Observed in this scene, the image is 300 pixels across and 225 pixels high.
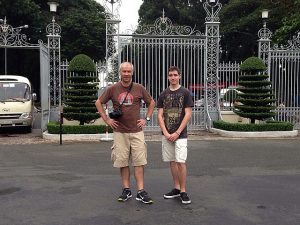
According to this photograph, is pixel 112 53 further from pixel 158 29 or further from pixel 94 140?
pixel 94 140

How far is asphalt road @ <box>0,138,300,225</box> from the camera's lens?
17.6 feet

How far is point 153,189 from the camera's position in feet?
22.4

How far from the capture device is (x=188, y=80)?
1661cm

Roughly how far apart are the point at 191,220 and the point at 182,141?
1.21 m

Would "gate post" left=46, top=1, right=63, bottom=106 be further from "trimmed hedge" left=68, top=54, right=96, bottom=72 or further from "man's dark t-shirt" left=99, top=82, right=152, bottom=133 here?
"man's dark t-shirt" left=99, top=82, right=152, bottom=133

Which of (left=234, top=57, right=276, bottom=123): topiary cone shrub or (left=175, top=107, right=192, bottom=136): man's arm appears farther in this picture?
(left=234, top=57, right=276, bottom=123): topiary cone shrub

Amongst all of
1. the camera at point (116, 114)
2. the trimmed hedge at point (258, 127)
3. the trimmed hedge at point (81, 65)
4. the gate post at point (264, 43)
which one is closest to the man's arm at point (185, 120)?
the camera at point (116, 114)

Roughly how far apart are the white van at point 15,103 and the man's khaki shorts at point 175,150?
10.5 meters

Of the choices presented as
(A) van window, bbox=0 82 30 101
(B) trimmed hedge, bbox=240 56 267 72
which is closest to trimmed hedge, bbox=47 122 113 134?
(A) van window, bbox=0 82 30 101

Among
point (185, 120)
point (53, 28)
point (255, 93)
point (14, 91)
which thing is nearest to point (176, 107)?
point (185, 120)

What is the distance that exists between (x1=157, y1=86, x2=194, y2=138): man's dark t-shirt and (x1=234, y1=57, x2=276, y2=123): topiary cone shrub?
902 centimetres

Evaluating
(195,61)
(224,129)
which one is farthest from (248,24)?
(224,129)

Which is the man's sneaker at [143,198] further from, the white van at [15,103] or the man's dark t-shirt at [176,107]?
the white van at [15,103]

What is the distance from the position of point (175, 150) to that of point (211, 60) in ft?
34.5
